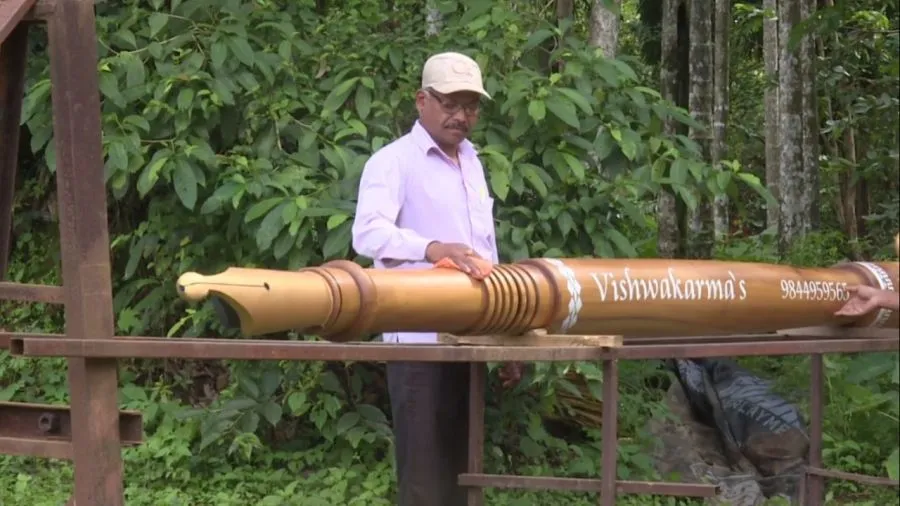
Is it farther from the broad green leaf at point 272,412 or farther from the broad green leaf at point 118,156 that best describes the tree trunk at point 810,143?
the broad green leaf at point 118,156

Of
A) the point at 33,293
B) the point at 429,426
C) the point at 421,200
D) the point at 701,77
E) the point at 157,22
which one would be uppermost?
the point at 701,77

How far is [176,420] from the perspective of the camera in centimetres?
545

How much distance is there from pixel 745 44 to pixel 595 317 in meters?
15.3

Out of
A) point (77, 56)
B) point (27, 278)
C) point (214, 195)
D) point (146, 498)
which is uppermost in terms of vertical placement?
point (77, 56)

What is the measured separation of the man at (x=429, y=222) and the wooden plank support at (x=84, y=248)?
70 centimetres

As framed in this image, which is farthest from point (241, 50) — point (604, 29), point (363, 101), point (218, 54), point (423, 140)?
point (604, 29)

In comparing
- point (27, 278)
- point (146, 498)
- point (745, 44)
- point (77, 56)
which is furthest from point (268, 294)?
point (745, 44)

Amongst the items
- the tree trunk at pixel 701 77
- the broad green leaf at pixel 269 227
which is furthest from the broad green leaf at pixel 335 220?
the tree trunk at pixel 701 77

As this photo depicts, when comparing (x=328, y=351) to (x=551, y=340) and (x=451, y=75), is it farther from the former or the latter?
(x=451, y=75)

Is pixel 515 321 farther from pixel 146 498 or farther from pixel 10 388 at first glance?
pixel 10 388

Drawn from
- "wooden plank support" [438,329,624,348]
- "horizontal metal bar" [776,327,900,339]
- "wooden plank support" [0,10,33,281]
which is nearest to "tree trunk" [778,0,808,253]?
"horizontal metal bar" [776,327,900,339]

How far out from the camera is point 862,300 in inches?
129

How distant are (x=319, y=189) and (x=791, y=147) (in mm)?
6897

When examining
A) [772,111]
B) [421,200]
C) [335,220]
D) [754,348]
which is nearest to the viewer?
[754,348]
